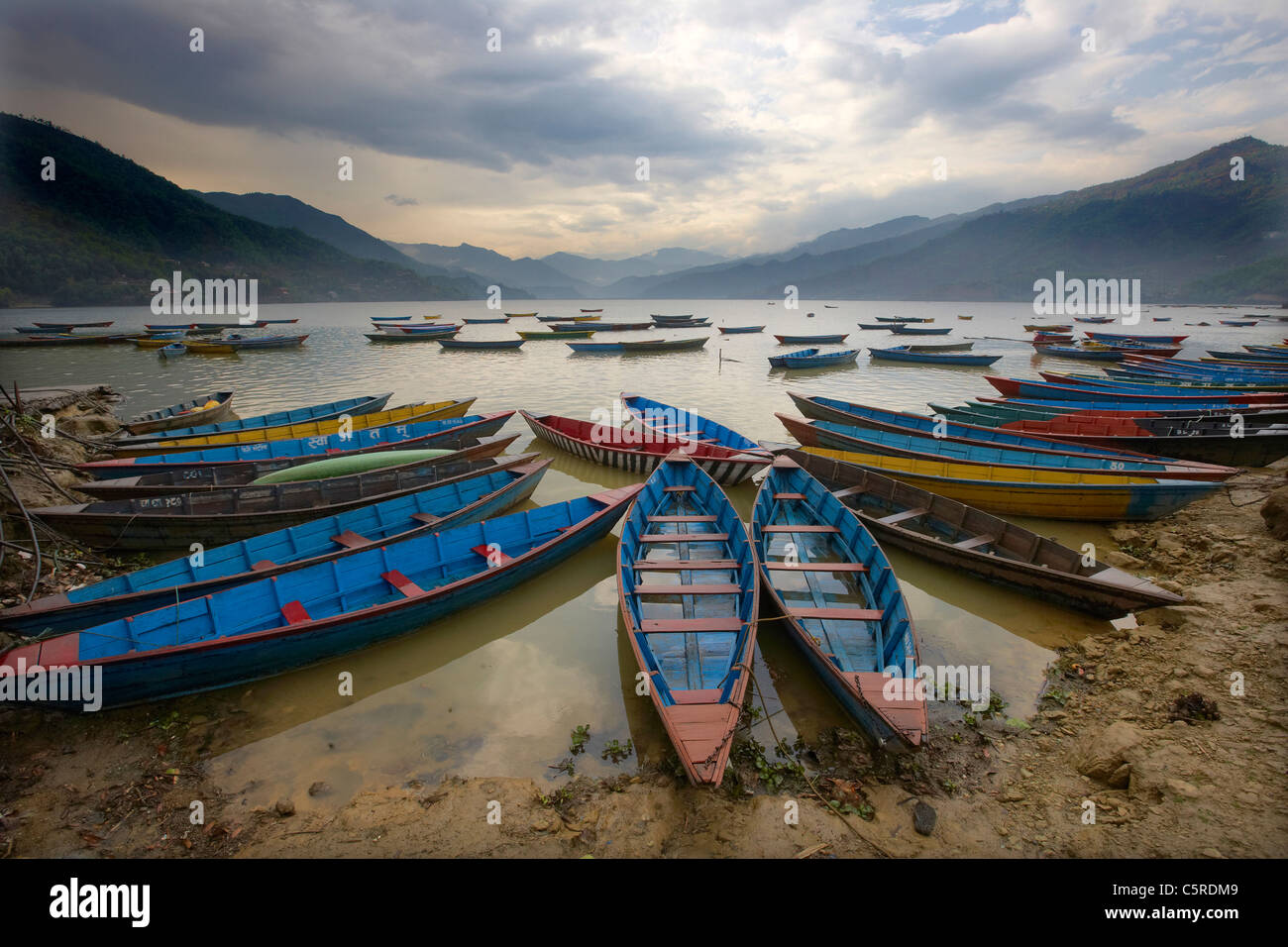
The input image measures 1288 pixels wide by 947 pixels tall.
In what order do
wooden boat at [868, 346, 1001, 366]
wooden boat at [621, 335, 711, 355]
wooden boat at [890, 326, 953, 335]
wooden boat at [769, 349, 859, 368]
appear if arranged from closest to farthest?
wooden boat at [769, 349, 859, 368], wooden boat at [868, 346, 1001, 366], wooden boat at [621, 335, 711, 355], wooden boat at [890, 326, 953, 335]

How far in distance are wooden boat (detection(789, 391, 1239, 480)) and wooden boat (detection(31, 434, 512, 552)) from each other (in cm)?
1460

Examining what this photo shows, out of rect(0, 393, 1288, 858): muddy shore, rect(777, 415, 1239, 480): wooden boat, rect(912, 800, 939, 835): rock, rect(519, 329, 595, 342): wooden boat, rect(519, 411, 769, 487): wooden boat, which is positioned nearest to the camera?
rect(0, 393, 1288, 858): muddy shore

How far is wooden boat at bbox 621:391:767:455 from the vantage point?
1671 cm

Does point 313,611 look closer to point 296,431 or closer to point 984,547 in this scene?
point 296,431

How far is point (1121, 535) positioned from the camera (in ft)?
37.3

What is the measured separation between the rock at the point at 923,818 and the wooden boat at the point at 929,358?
42514 mm

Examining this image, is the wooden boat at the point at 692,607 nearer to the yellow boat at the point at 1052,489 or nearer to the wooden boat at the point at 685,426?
the wooden boat at the point at 685,426

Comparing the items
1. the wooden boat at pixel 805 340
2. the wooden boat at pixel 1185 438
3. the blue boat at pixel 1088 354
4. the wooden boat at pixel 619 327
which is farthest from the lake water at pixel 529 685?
the wooden boat at pixel 619 327

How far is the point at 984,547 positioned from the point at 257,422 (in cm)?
2270

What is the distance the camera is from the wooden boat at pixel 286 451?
13.0 meters

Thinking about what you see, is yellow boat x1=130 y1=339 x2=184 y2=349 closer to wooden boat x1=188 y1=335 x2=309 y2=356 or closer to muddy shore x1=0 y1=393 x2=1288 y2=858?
wooden boat x1=188 y1=335 x2=309 y2=356

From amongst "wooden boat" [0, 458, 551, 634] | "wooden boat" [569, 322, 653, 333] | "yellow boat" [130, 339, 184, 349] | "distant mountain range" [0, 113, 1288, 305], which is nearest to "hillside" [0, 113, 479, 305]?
"distant mountain range" [0, 113, 1288, 305]

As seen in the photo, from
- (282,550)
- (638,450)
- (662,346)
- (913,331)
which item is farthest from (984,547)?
(913,331)
